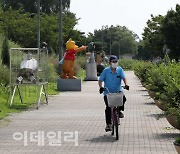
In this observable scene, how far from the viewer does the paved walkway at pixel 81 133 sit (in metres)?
10.8

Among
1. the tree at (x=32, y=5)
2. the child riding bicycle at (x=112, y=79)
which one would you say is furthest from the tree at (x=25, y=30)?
the child riding bicycle at (x=112, y=79)

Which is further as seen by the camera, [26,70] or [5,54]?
[5,54]

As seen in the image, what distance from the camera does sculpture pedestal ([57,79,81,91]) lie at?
30688mm

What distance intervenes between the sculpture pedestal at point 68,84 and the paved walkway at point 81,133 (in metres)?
10.9

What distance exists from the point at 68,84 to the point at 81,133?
17.8 metres

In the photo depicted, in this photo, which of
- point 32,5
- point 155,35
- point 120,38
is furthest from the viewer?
point 120,38

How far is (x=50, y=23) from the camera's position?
57688mm

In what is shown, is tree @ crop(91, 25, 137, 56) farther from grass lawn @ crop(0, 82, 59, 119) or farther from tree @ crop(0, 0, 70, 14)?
grass lawn @ crop(0, 82, 59, 119)

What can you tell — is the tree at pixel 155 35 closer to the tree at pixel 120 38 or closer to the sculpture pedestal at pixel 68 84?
the sculpture pedestal at pixel 68 84

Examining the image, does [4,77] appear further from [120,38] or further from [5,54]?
[120,38]

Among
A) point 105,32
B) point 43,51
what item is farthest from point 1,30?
point 105,32

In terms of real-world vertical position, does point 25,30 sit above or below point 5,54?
above

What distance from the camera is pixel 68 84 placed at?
30828 mm

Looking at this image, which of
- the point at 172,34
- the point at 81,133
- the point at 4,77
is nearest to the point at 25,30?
the point at 172,34
